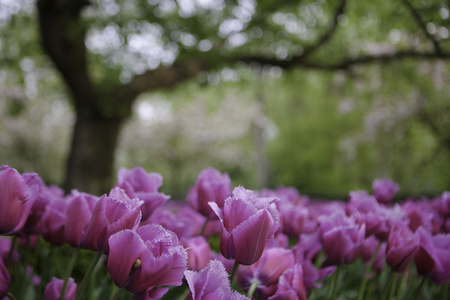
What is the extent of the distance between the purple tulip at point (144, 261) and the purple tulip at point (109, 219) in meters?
0.05

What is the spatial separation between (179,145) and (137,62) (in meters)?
12.7

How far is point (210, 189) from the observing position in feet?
4.87

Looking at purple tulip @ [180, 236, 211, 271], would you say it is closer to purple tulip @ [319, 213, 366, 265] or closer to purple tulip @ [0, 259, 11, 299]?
purple tulip @ [319, 213, 366, 265]

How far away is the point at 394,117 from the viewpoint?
14719mm

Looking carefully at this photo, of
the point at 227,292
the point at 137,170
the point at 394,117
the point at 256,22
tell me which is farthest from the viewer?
the point at 394,117

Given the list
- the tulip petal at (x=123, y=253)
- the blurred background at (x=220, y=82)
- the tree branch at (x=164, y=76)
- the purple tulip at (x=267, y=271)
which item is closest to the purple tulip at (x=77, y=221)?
the tulip petal at (x=123, y=253)

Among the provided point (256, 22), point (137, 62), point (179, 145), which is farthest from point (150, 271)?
point (179, 145)

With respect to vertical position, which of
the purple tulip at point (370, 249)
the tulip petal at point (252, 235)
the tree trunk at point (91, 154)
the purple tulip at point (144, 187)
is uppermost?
the tulip petal at point (252, 235)

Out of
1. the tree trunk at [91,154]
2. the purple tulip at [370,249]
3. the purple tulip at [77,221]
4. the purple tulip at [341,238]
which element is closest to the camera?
the purple tulip at [77,221]

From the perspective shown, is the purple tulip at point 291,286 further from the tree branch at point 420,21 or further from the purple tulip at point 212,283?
the tree branch at point 420,21

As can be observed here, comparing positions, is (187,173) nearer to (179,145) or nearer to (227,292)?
(179,145)

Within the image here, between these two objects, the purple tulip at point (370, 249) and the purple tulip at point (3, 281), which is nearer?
the purple tulip at point (3, 281)

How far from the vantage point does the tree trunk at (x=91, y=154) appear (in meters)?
9.13

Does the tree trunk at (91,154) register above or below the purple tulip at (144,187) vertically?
below
